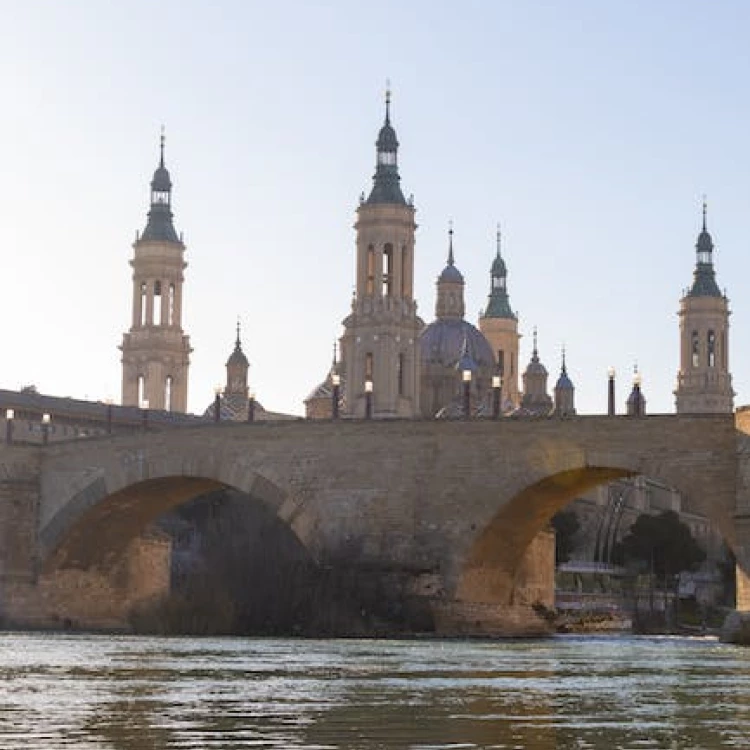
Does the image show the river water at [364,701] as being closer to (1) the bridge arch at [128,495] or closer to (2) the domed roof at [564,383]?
(1) the bridge arch at [128,495]

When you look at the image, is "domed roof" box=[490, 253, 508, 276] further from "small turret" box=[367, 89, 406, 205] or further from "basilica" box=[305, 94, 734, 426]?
"small turret" box=[367, 89, 406, 205]

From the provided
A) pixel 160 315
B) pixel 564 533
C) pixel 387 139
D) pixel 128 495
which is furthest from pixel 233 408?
pixel 128 495

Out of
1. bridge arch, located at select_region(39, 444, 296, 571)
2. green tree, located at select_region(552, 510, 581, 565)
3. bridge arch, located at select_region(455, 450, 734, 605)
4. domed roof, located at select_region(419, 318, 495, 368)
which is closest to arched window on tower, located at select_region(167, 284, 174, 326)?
domed roof, located at select_region(419, 318, 495, 368)

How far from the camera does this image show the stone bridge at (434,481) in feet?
178

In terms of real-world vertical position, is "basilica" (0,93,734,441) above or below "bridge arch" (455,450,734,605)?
above

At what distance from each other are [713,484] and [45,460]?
2578 centimetres

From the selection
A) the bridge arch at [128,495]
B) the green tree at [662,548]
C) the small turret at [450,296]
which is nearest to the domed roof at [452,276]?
the small turret at [450,296]

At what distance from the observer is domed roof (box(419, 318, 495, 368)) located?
158m

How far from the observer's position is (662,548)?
407ft

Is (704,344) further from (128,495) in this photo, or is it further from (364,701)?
(364,701)

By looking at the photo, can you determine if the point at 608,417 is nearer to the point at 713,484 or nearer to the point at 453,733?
the point at 713,484

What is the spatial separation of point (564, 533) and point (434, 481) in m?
56.0

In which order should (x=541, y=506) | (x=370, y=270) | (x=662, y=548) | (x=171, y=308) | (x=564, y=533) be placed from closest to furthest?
(x=541, y=506)
(x=564, y=533)
(x=662, y=548)
(x=370, y=270)
(x=171, y=308)

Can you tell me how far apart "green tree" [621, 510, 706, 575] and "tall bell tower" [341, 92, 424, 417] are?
2097cm
